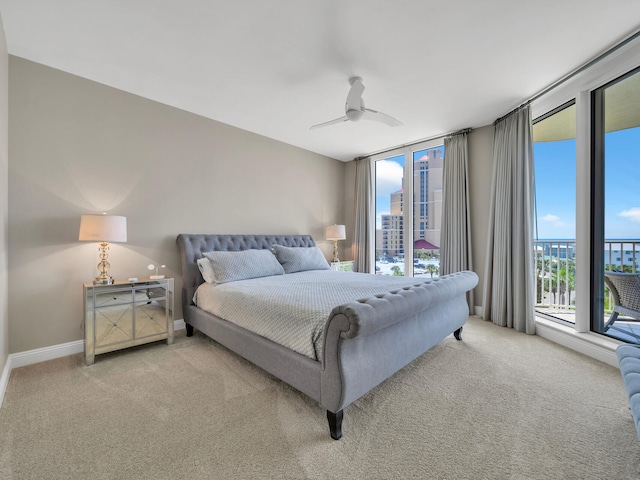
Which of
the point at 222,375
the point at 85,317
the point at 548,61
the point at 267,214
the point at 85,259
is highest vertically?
the point at 548,61

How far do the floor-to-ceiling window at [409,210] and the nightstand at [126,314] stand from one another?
12.4 feet

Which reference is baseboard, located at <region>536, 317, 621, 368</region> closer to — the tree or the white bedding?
the tree

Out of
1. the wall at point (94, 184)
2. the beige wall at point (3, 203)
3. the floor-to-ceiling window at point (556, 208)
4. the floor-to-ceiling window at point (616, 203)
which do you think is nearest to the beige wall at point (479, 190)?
the floor-to-ceiling window at point (556, 208)

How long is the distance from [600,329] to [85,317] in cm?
486

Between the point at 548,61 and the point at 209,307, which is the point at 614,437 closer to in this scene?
the point at 548,61

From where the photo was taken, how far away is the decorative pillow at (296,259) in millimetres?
3814

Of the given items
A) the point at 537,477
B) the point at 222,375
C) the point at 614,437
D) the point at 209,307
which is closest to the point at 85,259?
the point at 209,307

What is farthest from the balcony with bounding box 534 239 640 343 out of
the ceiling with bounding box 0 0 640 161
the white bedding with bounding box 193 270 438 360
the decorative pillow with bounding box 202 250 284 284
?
the decorative pillow with bounding box 202 250 284 284

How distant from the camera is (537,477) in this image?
1.28m

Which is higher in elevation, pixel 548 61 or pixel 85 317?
pixel 548 61

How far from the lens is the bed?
1.53 meters

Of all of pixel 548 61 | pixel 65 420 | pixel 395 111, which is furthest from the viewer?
pixel 395 111

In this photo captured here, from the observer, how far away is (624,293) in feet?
8.20

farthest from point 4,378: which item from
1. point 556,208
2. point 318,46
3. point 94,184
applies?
point 556,208
